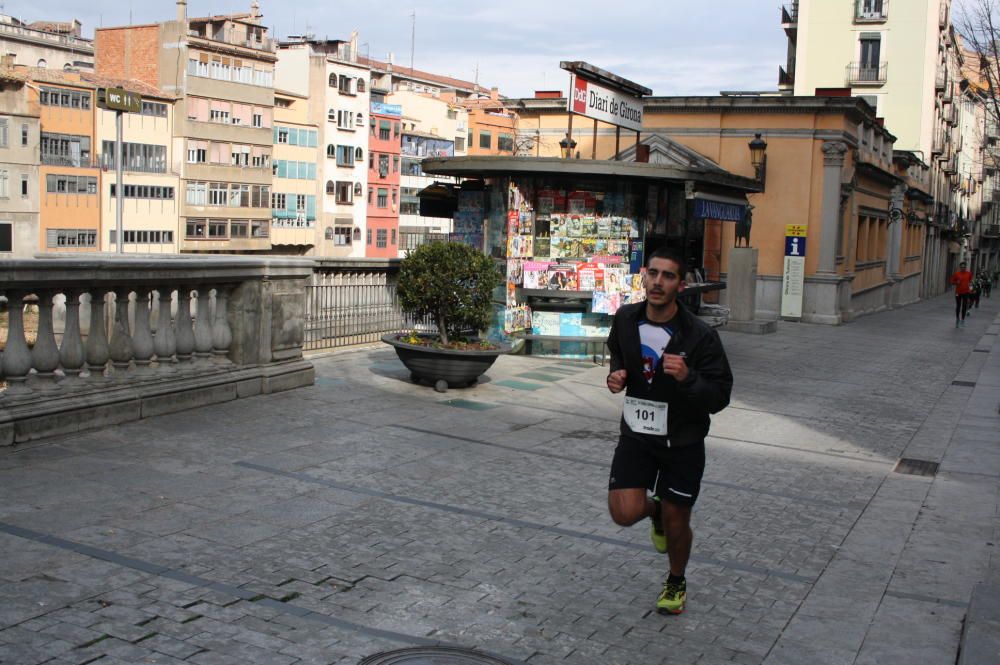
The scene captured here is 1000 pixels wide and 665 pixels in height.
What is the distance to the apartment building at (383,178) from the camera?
90625 millimetres

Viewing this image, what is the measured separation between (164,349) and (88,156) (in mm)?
62257

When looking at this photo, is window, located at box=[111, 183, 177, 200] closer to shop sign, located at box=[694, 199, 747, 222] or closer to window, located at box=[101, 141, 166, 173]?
window, located at box=[101, 141, 166, 173]

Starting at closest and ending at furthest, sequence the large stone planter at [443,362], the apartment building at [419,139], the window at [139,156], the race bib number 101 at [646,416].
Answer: the race bib number 101 at [646,416] < the large stone planter at [443,362] < the window at [139,156] < the apartment building at [419,139]

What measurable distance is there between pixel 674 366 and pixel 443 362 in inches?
266

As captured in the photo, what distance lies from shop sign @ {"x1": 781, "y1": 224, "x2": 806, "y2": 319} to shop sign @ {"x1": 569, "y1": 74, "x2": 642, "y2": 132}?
1184 centimetres

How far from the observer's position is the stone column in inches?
1139

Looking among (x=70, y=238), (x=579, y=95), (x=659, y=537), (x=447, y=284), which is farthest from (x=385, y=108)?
(x=659, y=537)

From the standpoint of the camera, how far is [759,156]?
28.1m

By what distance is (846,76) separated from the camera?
48531mm

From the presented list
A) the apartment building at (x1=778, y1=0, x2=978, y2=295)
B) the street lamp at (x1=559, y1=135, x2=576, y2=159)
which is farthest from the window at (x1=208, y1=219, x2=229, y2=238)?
the street lamp at (x1=559, y1=135, x2=576, y2=159)

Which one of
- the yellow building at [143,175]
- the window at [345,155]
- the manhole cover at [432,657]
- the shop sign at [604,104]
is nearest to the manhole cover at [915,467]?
the manhole cover at [432,657]

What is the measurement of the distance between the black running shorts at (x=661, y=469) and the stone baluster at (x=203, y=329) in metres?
5.62

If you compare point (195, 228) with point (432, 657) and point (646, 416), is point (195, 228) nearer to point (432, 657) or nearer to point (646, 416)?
point (646, 416)

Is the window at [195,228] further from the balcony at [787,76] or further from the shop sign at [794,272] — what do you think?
the shop sign at [794,272]
